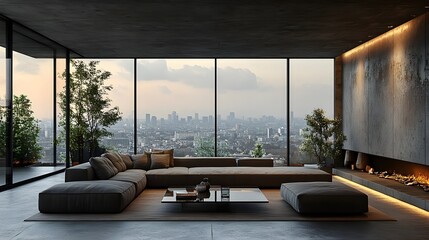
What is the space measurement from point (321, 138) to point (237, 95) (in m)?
2.73

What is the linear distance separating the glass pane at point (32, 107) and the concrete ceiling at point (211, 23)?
521 mm

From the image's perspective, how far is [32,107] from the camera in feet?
34.6

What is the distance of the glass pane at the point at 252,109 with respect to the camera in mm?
14102

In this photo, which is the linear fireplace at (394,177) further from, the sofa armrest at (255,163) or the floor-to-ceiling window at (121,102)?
the floor-to-ceiling window at (121,102)

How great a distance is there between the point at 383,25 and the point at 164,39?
423cm

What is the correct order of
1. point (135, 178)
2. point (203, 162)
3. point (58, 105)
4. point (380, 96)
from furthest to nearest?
point (58, 105) → point (203, 162) → point (380, 96) → point (135, 178)

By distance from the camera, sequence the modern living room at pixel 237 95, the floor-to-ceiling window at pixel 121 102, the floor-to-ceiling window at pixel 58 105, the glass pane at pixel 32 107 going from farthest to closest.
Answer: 1. the floor-to-ceiling window at pixel 121 102
2. the floor-to-ceiling window at pixel 58 105
3. the glass pane at pixel 32 107
4. the modern living room at pixel 237 95

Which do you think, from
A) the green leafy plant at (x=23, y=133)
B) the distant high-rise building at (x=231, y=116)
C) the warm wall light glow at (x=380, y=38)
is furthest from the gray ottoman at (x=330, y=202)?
the distant high-rise building at (x=231, y=116)

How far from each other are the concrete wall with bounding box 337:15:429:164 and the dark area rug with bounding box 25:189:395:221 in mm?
2018

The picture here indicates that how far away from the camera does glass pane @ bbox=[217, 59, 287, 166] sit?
1410 cm

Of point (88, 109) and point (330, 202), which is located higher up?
point (88, 109)

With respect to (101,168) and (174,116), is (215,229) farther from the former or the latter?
(174,116)

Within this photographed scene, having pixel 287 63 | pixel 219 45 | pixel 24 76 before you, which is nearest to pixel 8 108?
pixel 24 76

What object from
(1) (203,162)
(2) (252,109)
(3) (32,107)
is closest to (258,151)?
(2) (252,109)
